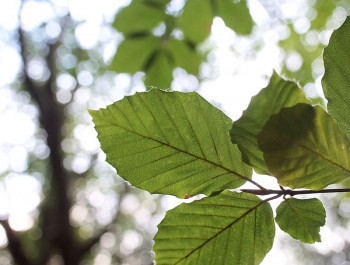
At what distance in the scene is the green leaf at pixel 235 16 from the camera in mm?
812

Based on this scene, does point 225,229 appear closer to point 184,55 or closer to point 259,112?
point 259,112

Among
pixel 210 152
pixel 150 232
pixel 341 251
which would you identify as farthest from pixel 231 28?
pixel 341 251

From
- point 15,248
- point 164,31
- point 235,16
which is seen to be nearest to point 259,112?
point 235,16

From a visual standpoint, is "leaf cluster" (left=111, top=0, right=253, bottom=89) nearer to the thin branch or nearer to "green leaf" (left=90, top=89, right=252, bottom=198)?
"green leaf" (left=90, top=89, right=252, bottom=198)

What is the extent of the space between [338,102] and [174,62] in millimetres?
770

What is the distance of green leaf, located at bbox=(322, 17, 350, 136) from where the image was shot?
0.82 feet

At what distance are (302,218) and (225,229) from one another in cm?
6

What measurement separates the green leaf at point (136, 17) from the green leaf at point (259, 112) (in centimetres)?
67

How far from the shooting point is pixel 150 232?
345 inches

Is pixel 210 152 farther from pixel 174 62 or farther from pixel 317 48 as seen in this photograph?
pixel 317 48

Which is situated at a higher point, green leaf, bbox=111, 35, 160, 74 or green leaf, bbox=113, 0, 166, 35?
green leaf, bbox=113, 0, 166, 35

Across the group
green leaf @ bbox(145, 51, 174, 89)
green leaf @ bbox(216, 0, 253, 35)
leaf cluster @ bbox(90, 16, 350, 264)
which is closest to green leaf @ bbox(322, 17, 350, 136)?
leaf cluster @ bbox(90, 16, 350, 264)

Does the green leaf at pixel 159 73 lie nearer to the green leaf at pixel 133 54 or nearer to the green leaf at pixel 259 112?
the green leaf at pixel 133 54

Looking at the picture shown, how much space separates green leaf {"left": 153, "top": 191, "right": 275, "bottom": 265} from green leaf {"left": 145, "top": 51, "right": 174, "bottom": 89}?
0.65 m
